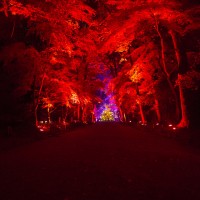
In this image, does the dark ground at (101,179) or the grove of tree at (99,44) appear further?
the grove of tree at (99,44)

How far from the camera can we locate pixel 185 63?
781 inches

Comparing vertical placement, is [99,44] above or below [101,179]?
above

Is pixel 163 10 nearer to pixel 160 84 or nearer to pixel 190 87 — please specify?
pixel 190 87

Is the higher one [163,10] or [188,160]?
[163,10]

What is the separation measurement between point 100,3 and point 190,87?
7.44 metres

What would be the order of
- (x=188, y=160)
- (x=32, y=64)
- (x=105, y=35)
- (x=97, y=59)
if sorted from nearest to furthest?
(x=188, y=160) → (x=105, y=35) → (x=32, y=64) → (x=97, y=59)

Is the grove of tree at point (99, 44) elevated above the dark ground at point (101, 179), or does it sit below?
above

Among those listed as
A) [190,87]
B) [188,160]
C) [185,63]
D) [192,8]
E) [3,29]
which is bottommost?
[188,160]

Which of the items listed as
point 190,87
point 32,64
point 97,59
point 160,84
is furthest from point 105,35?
point 97,59

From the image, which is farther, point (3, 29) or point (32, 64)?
point (32, 64)

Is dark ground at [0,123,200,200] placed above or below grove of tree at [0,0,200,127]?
below

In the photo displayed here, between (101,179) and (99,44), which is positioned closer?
(101,179)

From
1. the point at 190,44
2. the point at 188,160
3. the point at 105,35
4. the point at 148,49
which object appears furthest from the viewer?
the point at 148,49

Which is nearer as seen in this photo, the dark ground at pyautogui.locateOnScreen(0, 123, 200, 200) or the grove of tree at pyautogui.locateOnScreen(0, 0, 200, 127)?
the dark ground at pyautogui.locateOnScreen(0, 123, 200, 200)
